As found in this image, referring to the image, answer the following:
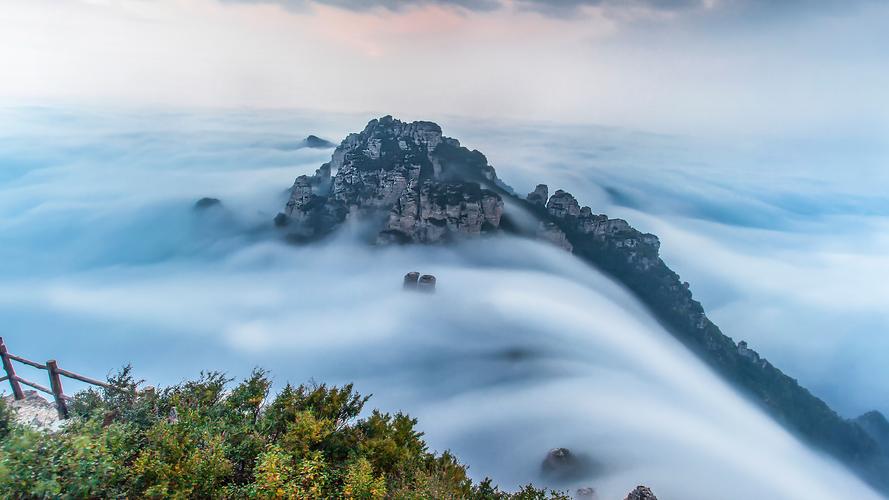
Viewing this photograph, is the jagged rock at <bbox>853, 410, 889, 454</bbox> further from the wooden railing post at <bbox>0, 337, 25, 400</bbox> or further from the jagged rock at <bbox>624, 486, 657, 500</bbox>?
the wooden railing post at <bbox>0, 337, 25, 400</bbox>

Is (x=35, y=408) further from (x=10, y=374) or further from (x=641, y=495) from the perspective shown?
(x=641, y=495)

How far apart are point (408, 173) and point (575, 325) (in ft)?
137

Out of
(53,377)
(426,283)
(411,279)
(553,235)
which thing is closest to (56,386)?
(53,377)

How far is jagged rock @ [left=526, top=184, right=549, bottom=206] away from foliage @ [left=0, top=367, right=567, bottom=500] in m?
76.9

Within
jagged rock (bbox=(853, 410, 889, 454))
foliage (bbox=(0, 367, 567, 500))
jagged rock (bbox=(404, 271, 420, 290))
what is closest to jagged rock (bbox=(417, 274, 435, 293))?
jagged rock (bbox=(404, 271, 420, 290))

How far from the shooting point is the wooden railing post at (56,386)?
10406 millimetres

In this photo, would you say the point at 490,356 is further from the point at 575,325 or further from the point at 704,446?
the point at 704,446

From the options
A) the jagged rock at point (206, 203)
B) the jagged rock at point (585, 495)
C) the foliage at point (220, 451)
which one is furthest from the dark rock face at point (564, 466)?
the jagged rock at point (206, 203)

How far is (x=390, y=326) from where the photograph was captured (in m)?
75.9

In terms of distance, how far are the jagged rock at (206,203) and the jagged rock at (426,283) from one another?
2698 inches

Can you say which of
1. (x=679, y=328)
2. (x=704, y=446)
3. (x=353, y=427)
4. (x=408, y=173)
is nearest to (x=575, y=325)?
(x=679, y=328)

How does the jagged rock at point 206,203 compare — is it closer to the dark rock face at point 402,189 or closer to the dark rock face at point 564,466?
the dark rock face at point 402,189

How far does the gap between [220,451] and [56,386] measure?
7030 mm

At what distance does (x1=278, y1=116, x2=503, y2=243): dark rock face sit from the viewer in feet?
234
